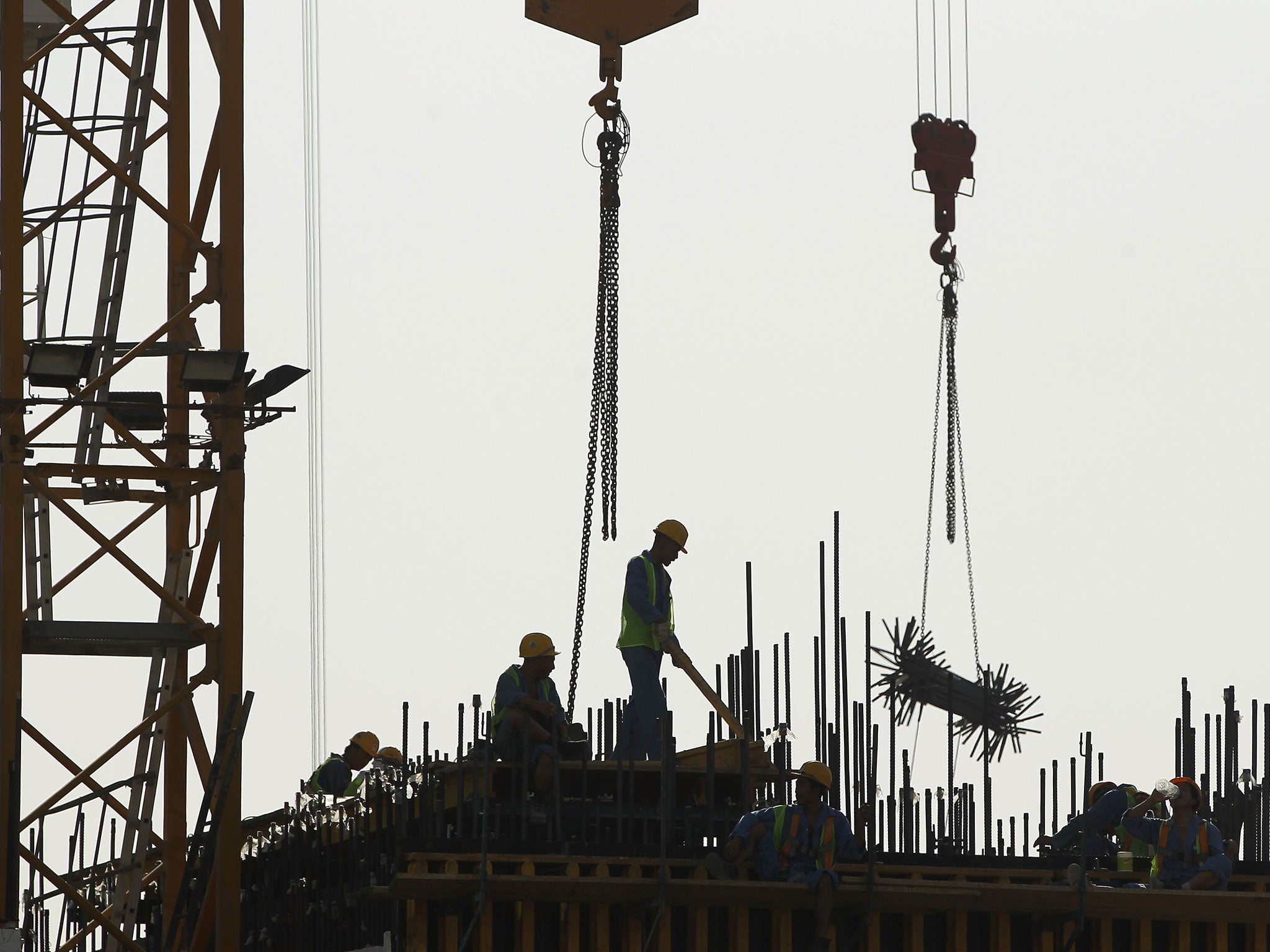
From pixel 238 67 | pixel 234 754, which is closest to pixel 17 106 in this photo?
pixel 238 67

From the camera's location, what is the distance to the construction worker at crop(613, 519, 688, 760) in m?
21.7

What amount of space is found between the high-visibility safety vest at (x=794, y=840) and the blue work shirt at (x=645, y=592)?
3.18m

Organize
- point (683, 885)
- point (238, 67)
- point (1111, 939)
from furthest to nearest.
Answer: point (238, 67) < point (1111, 939) < point (683, 885)

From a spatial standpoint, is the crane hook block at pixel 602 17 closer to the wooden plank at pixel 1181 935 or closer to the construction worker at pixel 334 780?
the construction worker at pixel 334 780

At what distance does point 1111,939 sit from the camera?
20500mm

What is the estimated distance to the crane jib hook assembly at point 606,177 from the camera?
74.4ft

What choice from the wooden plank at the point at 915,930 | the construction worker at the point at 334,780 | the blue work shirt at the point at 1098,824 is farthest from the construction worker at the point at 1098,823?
the construction worker at the point at 334,780

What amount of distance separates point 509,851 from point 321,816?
15.1ft

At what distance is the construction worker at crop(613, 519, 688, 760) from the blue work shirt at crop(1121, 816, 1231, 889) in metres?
4.31

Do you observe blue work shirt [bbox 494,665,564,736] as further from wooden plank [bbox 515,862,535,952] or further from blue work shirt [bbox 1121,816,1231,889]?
blue work shirt [bbox 1121,816,1231,889]

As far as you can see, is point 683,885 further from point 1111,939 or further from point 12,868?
point 12,868

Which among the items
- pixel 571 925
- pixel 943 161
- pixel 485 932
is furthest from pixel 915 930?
pixel 943 161

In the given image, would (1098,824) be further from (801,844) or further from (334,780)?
(334,780)

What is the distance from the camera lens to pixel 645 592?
2172 cm
